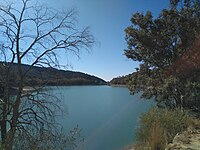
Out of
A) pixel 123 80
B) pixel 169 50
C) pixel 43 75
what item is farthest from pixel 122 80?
pixel 43 75

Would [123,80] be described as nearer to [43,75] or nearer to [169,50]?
[169,50]

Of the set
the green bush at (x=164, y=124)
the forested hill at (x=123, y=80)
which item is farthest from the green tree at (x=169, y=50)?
the green bush at (x=164, y=124)

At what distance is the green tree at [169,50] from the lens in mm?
14734

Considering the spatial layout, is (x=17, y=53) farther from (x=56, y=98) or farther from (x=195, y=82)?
(x=195, y=82)

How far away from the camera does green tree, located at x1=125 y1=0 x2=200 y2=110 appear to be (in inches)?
580

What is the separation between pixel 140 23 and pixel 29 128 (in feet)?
32.8

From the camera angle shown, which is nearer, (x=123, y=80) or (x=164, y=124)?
(x=164, y=124)

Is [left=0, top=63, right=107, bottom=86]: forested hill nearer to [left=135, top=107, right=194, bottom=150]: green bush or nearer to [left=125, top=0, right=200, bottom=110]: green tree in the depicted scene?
[left=135, top=107, right=194, bottom=150]: green bush

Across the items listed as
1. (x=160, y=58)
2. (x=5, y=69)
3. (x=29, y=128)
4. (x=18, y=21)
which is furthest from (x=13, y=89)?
(x=160, y=58)

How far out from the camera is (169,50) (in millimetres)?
15758

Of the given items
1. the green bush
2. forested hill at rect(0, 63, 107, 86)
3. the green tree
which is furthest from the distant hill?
the green bush

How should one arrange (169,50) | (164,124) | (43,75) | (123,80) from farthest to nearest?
(123,80)
(169,50)
(43,75)
(164,124)

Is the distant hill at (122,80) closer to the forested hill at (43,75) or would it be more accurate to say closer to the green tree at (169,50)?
the green tree at (169,50)

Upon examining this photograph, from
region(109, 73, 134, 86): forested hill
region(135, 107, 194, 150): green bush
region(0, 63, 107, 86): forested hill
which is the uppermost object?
region(109, 73, 134, 86): forested hill
